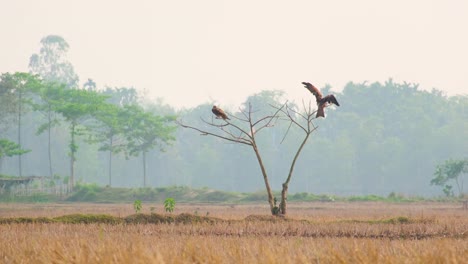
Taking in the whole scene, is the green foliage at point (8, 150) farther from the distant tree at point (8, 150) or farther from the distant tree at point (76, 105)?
the distant tree at point (76, 105)

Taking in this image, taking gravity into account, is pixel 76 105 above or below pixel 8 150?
above

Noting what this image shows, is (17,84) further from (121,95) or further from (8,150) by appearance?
(121,95)

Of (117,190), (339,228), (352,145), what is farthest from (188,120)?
(339,228)

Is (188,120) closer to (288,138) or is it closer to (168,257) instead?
(288,138)

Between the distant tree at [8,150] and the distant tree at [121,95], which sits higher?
the distant tree at [121,95]

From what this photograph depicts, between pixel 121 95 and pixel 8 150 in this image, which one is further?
pixel 121 95

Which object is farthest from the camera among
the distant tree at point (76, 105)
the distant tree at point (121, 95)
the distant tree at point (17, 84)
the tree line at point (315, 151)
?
the distant tree at point (121, 95)

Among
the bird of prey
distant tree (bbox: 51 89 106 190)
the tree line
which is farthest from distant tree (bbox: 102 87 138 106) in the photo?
the bird of prey

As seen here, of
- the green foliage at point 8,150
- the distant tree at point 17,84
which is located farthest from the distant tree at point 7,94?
the green foliage at point 8,150

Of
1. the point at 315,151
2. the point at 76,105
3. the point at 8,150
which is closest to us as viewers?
the point at 8,150

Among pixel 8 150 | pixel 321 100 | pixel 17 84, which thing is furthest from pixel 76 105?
pixel 321 100

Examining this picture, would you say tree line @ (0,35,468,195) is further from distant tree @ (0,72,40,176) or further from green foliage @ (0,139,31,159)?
green foliage @ (0,139,31,159)

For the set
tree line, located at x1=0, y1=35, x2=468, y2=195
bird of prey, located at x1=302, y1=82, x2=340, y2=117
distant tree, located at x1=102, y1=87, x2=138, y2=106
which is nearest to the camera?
bird of prey, located at x1=302, y1=82, x2=340, y2=117

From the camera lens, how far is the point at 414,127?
285ft
